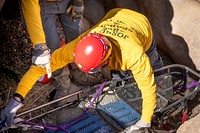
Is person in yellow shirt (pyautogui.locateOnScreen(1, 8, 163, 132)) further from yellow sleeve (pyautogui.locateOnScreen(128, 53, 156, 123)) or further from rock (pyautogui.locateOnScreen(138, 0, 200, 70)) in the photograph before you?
rock (pyautogui.locateOnScreen(138, 0, 200, 70))

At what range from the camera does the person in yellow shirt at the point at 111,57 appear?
4223 mm

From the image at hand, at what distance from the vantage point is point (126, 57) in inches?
173

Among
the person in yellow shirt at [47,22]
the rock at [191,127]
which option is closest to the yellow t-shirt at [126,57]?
the person in yellow shirt at [47,22]

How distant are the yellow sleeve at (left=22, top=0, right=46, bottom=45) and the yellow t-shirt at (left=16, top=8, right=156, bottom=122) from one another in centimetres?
31

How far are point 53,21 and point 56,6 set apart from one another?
24 cm

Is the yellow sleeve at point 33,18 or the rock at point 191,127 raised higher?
the yellow sleeve at point 33,18

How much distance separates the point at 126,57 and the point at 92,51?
0.46 meters

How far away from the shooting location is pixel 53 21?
5.32 metres

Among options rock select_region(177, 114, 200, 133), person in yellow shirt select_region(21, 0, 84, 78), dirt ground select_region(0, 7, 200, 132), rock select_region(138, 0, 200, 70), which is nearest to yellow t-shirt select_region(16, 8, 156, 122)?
person in yellow shirt select_region(21, 0, 84, 78)

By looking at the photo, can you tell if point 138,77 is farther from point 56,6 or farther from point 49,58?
point 56,6

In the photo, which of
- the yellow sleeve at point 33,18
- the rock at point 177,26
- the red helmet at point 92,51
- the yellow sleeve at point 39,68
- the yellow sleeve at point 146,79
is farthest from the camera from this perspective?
the rock at point 177,26

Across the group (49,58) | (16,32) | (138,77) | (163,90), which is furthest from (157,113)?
(16,32)

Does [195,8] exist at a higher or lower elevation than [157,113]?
higher

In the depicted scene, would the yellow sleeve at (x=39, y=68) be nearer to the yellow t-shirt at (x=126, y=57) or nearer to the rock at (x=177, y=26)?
the yellow t-shirt at (x=126, y=57)
